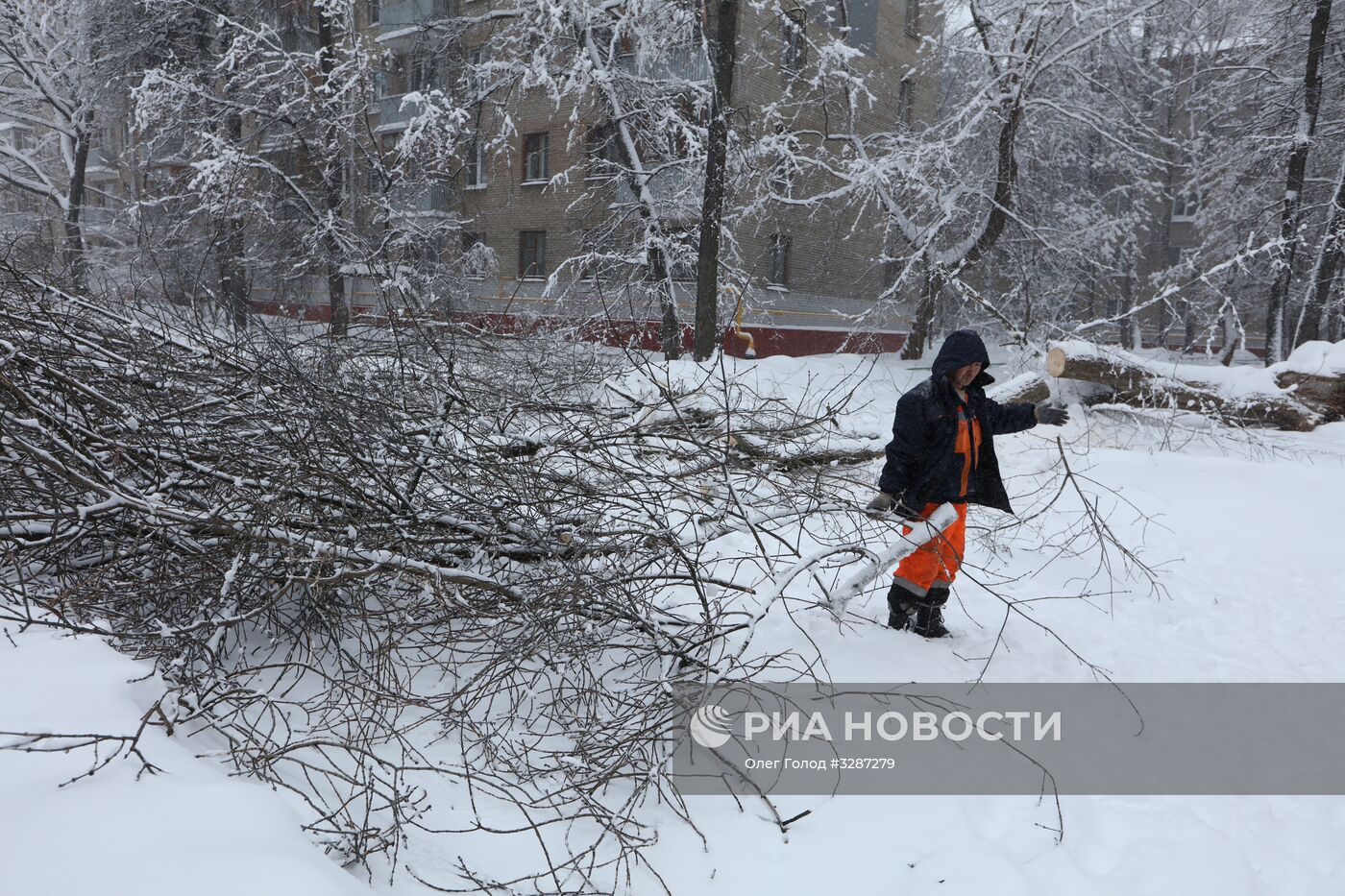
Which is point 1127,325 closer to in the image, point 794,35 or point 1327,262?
point 1327,262

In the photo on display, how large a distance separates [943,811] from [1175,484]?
5329mm

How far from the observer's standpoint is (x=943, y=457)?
4027 millimetres

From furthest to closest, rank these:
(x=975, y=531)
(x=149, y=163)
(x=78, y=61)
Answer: (x=78, y=61)
(x=149, y=163)
(x=975, y=531)

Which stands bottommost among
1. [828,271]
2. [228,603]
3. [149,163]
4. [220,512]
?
[228,603]

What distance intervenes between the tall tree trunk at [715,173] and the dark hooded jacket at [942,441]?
6.65m

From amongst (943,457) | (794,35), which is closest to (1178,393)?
(943,457)

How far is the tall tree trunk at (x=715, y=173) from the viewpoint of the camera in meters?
10.8

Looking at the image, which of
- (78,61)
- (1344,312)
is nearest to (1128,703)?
(1344,312)

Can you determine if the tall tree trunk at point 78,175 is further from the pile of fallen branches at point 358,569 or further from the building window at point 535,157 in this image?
the pile of fallen branches at point 358,569

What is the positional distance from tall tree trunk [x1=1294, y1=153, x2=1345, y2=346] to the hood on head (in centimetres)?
1240

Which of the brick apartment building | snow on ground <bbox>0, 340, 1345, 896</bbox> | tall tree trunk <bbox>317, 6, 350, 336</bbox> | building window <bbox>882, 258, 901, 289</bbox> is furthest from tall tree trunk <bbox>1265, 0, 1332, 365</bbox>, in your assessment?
tall tree trunk <bbox>317, 6, 350, 336</bbox>

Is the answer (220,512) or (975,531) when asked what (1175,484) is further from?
(220,512)

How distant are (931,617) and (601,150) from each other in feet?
40.1

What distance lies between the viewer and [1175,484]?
703 cm
